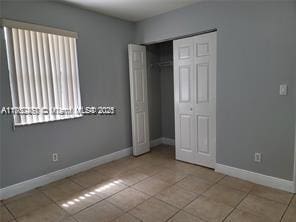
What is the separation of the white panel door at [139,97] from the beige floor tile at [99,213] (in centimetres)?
169

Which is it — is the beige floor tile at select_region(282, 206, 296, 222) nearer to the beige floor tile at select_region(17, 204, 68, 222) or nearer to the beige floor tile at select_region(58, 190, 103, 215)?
the beige floor tile at select_region(58, 190, 103, 215)

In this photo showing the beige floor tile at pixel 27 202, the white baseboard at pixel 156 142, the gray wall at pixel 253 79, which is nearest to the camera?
the beige floor tile at pixel 27 202

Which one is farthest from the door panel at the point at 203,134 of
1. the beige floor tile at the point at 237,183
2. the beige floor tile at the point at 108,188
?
the beige floor tile at the point at 108,188

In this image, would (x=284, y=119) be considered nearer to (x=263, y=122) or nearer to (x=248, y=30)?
(x=263, y=122)

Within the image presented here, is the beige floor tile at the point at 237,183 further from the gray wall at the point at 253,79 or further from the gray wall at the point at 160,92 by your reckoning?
the gray wall at the point at 160,92

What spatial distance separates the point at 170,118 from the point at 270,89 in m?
2.35

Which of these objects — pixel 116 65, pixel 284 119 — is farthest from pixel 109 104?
pixel 284 119

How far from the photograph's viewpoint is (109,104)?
3.68 metres

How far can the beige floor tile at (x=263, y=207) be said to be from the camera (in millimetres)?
2113

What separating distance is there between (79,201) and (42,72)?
1.79 metres

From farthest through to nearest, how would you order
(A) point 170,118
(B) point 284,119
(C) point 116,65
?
(A) point 170,118 → (C) point 116,65 → (B) point 284,119

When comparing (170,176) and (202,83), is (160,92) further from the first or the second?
(170,176)

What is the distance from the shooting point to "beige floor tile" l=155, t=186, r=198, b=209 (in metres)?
2.37

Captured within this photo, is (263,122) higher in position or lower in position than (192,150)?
higher
